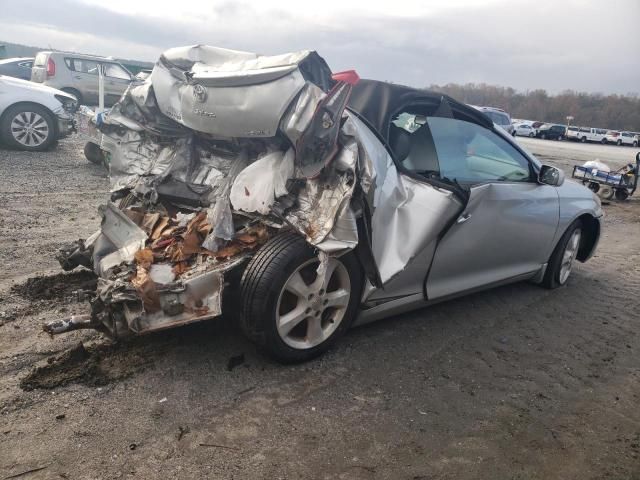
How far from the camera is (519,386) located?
3.28 metres

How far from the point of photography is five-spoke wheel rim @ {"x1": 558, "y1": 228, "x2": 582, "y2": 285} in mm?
5090

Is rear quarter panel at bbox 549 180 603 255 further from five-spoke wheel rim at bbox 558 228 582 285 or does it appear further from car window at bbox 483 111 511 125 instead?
car window at bbox 483 111 511 125

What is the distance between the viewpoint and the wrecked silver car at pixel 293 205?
9.50ft

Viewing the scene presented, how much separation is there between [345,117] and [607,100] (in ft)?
256

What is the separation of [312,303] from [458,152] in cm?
160

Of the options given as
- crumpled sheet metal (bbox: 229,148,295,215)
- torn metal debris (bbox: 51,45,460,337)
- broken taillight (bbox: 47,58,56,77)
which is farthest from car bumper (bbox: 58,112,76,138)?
crumpled sheet metal (bbox: 229,148,295,215)

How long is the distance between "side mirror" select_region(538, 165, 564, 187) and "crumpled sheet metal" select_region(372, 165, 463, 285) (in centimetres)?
148

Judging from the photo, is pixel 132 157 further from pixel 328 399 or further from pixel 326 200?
pixel 328 399

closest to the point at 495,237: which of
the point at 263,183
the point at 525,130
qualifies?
the point at 263,183

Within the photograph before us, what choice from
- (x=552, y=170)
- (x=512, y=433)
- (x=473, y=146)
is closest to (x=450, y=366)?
(x=512, y=433)

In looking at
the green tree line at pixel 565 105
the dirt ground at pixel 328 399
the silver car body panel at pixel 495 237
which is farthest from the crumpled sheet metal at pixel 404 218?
the green tree line at pixel 565 105

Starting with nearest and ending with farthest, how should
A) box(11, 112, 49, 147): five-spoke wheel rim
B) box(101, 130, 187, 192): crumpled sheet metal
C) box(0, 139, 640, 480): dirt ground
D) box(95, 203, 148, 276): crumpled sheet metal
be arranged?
box(0, 139, 640, 480): dirt ground
box(95, 203, 148, 276): crumpled sheet metal
box(101, 130, 187, 192): crumpled sheet metal
box(11, 112, 49, 147): five-spoke wheel rim

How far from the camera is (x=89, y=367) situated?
2.94 meters

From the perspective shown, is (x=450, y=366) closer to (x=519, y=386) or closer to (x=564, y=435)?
(x=519, y=386)
